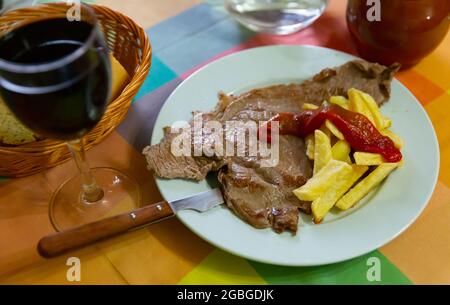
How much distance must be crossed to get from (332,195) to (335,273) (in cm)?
19

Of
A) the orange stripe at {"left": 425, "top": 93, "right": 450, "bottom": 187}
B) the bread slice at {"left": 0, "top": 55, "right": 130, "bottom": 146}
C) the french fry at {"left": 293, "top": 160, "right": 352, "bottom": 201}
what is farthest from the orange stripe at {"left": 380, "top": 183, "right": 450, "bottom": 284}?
the bread slice at {"left": 0, "top": 55, "right": 130, "bottom": 146}

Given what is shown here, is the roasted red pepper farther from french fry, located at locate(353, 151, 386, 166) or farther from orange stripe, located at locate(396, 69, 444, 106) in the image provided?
orange stripe, located at locate(396, 69, 444, 106)

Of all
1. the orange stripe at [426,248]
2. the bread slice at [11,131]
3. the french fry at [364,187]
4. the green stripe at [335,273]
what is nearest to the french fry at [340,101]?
the french fry at [364,187]

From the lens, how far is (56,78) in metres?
0.86

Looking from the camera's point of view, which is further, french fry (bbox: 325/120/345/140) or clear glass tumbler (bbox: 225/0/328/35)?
clear glass tumbler (bbox: 225/0/328/35)

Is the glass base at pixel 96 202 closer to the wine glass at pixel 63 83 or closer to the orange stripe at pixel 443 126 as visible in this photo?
the wine glass at pixel 63 83

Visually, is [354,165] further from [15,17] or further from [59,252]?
[15,17]

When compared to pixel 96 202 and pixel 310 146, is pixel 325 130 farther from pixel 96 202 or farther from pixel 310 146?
pixel 96 202

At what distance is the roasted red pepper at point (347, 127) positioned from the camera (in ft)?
4.04

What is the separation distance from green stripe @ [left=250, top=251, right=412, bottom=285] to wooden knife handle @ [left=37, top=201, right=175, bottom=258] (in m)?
0.27

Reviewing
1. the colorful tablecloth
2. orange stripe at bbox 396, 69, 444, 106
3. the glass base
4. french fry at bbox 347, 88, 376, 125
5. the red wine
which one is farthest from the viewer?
orange stripe at bbox 396, 69, 444, 106

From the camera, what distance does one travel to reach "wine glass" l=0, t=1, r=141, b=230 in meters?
0.86

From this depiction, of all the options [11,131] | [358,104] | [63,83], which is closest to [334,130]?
[358,104]
